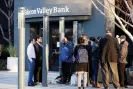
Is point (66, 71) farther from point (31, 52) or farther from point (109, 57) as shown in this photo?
point (109, 57)

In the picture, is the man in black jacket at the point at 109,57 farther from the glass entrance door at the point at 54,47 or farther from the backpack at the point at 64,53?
the glass entrance door at the point at 54,47

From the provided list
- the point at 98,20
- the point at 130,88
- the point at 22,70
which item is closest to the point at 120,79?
the point at 130,88

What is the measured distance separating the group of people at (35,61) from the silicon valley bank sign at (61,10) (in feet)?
17.1

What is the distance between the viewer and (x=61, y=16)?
827 inches

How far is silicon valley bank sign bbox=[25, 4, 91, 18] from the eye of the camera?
20562 mm

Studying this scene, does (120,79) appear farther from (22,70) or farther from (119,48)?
(22,70)

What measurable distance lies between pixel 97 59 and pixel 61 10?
7003mm

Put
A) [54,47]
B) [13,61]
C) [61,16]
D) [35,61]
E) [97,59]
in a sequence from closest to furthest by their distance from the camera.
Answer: [97,59]
[35,61]
[61,16]
[13,61]
[54,47]

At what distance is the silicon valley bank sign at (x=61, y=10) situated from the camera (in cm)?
2056

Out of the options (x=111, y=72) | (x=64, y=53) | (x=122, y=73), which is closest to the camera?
(x=111, y=72)

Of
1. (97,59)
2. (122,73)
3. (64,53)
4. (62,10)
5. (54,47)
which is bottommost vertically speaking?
(122,73)

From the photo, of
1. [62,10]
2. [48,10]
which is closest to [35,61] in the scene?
[62,10]

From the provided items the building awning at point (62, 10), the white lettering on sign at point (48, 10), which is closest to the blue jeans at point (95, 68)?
the building awning at point (62, 10)

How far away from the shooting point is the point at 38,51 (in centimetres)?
1548
